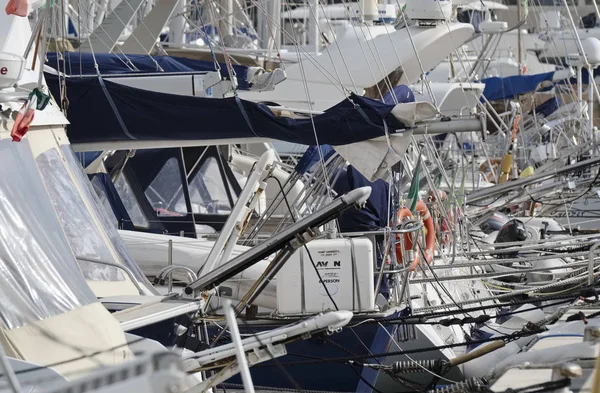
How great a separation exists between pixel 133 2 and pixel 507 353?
6.67 m

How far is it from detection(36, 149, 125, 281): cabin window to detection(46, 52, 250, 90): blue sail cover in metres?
3.54

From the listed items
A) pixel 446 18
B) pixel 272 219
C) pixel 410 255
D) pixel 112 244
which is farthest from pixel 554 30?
pixel 112 244

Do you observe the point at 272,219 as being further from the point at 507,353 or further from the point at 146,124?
the point at 507,353

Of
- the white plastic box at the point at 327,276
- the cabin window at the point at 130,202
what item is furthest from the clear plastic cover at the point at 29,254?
the cabin window at the point at 130,202

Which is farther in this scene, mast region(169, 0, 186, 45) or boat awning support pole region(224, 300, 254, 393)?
mast region(169, 0, 186, 45)

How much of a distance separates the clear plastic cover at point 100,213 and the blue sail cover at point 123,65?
3241mm

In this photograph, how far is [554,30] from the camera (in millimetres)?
31859

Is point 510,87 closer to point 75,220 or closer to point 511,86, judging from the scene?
point 511,86

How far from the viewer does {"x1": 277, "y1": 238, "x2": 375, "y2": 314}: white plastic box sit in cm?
909

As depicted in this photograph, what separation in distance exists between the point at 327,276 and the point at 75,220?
2408 millimetres

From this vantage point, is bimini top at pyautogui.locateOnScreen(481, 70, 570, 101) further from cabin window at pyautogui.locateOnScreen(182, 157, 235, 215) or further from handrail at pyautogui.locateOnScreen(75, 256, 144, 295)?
handrail at pyautogui.locateOnScreen(75, 256, 144, 295)

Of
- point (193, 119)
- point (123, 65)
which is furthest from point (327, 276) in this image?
point (123, 65)

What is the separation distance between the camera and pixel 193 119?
990 cm

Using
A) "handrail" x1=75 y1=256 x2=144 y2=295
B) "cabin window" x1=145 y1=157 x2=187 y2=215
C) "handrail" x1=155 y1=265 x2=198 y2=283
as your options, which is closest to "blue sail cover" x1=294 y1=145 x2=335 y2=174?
"cabin window" x1=145 y1=157 x2=187 y2=215
